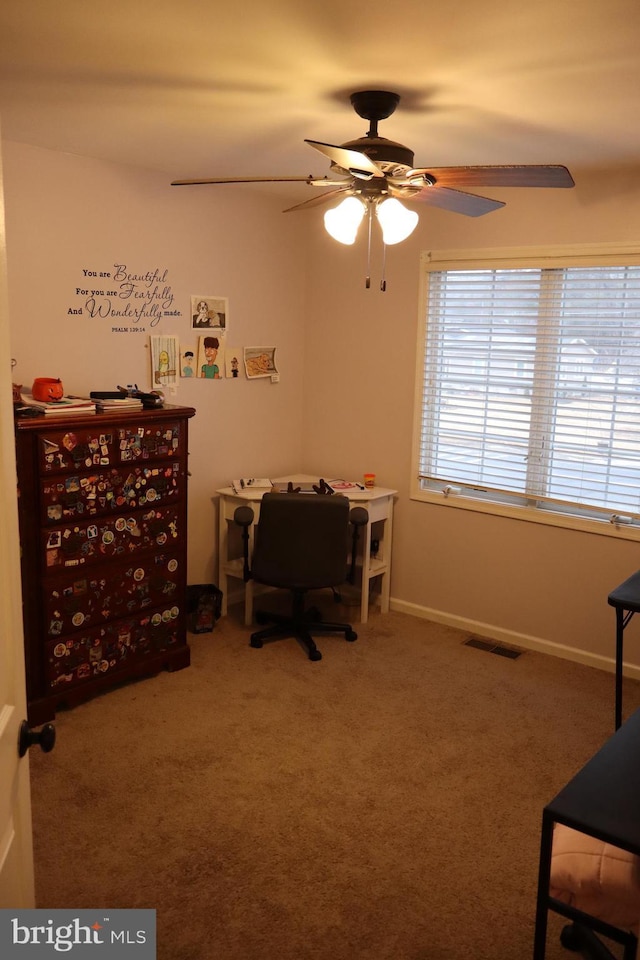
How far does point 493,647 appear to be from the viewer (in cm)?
436

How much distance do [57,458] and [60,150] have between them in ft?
4.89

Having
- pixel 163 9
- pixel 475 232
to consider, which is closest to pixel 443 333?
pixel 475 232

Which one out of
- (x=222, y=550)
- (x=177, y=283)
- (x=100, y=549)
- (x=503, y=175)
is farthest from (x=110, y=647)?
(x=503, y=175)

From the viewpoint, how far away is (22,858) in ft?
5.02

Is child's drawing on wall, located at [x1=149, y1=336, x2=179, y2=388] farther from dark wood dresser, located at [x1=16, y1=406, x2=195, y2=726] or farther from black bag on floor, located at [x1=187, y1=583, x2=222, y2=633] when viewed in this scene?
black bag on floor, located at [x1=187, y1=583, x2=222, y2=633]

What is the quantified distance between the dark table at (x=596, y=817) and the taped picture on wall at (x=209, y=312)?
3.35 m

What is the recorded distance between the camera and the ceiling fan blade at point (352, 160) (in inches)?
87.4

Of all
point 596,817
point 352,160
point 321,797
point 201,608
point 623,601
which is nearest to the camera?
point 596,817

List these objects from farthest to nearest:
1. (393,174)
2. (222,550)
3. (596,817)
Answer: (222,550) → (393,174) → (596,817)

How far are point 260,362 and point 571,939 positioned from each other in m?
3.50

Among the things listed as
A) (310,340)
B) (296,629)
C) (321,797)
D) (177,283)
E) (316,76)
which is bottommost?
(321,797)

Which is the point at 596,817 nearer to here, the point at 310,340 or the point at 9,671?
the point at 9,671

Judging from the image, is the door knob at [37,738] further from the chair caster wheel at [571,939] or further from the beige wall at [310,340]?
the beige wall at [310,340]

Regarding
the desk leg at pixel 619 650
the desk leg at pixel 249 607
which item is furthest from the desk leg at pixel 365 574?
the desk leg at pixel 619 650
